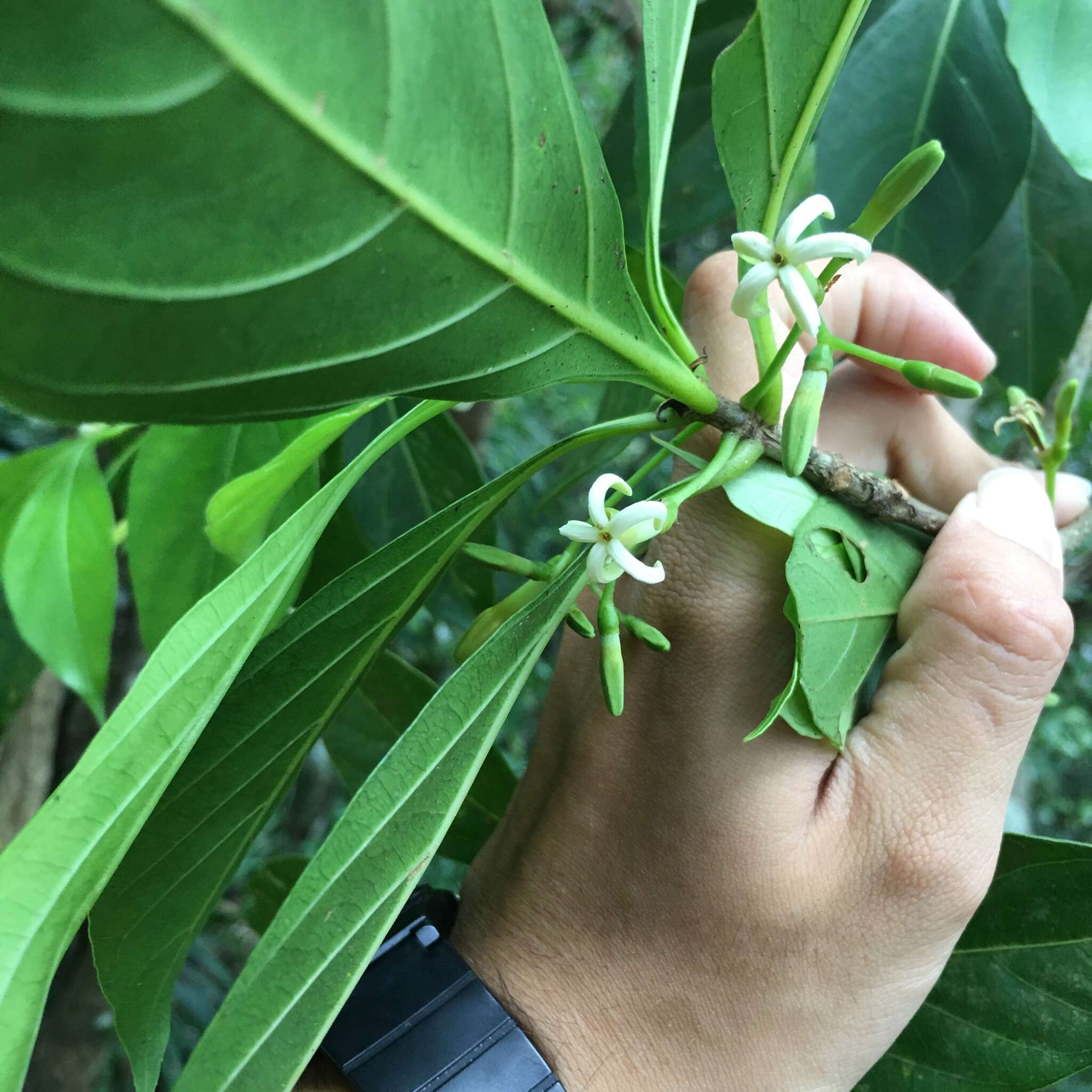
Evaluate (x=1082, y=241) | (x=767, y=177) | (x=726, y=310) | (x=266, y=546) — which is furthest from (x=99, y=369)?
(x=1082, y=241)

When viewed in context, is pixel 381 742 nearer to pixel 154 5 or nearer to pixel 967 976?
pixel 967 976

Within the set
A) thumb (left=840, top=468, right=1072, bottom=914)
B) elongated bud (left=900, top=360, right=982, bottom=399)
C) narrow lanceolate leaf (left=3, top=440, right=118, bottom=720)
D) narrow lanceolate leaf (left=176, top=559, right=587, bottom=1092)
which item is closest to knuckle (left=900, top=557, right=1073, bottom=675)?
thumb (left=840, top=468, right=1072, bottom=914)

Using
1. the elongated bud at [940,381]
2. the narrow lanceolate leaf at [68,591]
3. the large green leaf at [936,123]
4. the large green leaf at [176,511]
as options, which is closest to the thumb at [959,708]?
the elongated bud at [940,381]

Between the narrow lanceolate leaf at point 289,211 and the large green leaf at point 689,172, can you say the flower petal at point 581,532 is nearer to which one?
the narrow lanceolate leaf at point 289,211

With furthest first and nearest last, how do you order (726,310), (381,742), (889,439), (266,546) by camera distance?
(381,742) → (889,439) → (726,310) → (266,546)

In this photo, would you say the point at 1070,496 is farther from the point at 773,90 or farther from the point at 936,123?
the point at 773,90

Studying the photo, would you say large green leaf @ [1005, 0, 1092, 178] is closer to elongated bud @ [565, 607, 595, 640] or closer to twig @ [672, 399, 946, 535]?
twig @ [672, 399, 946, 535]
